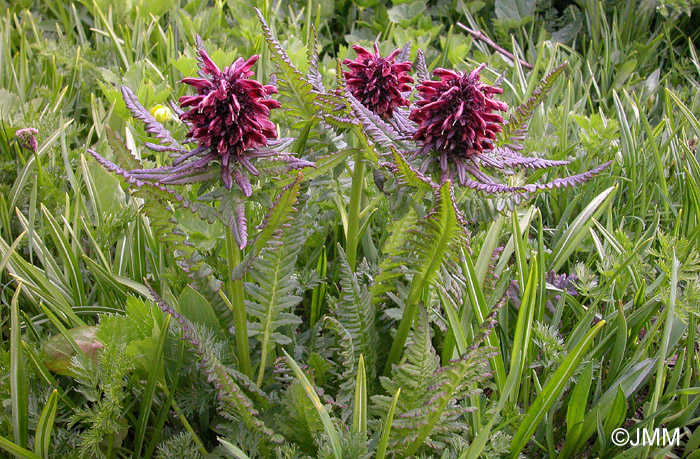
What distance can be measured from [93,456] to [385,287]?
722 mm

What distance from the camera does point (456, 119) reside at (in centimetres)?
102

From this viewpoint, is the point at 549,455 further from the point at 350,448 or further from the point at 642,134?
the point at 642,134

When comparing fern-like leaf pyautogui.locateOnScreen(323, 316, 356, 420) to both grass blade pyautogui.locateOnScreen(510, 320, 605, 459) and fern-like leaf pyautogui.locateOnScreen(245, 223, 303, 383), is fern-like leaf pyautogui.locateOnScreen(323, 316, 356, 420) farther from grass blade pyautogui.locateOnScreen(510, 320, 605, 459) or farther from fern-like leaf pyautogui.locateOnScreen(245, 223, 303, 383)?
grass blade pyautogui.locateOnScreen(510, 320, 605, 459)

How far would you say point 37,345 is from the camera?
1449 millimetres

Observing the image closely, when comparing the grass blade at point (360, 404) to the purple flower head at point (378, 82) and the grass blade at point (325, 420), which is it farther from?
the purple flower head at point (378, 82)

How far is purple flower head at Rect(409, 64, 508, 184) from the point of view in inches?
41.3

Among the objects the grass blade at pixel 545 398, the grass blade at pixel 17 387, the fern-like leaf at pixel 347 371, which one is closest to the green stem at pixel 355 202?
the fern-like leaf at pixel 347 371

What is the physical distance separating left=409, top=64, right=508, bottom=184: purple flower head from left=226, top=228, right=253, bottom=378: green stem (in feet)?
1.29

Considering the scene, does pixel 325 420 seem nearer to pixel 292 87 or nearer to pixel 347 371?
pixel 347 371

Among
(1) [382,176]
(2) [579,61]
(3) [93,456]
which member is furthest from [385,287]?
(2) [579,61]

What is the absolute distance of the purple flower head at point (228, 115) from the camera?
3.19ft

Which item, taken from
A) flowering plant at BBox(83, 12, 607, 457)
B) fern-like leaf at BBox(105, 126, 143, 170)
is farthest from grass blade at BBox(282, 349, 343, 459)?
fern-like leaf at BBox(105, 126, 143, 170)

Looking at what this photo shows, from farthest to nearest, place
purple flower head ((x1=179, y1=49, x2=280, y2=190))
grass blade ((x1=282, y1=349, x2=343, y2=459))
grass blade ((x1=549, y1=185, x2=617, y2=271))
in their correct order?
grass blade ((x1=549, y1=185, x2=617, y2=271))
grass blade ((x1=282, y1=349, x2=343, y2=459))
purple flower head ((x1=179, y1=49, x2=280, y2=190))

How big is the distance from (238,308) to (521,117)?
2.34ft
